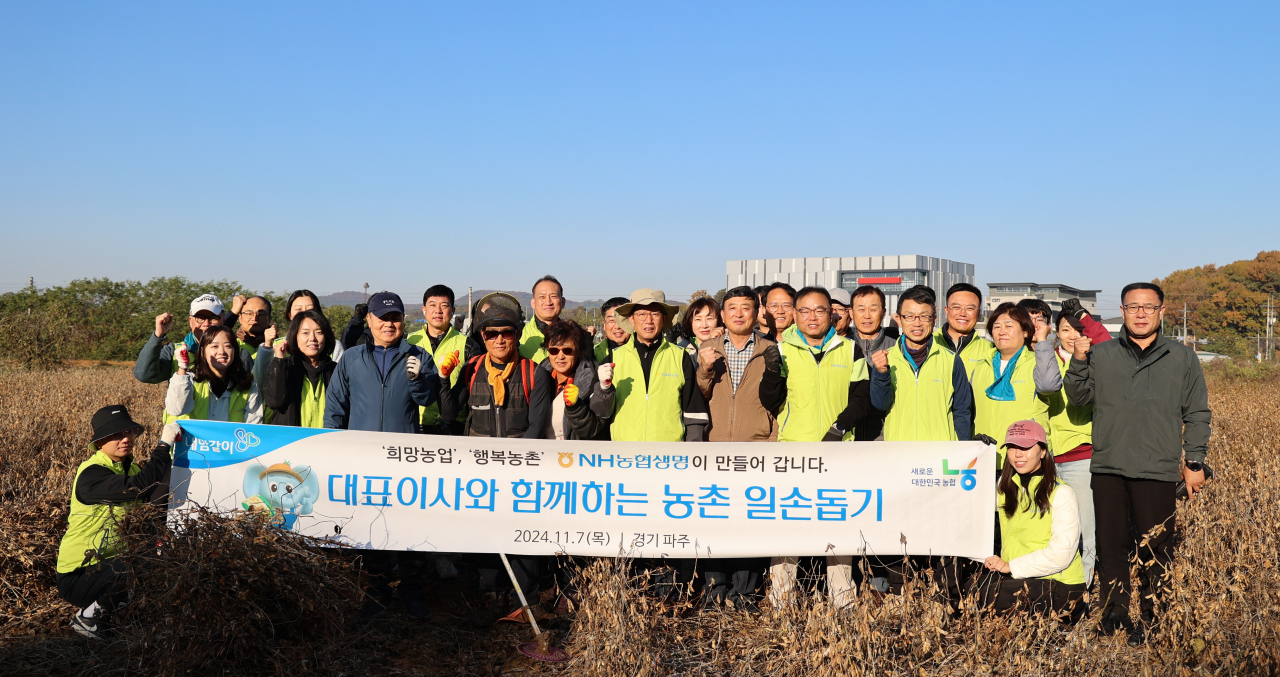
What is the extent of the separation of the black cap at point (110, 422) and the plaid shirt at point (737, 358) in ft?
12.0

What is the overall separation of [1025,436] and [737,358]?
5.98 ft

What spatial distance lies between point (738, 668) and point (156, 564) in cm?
310

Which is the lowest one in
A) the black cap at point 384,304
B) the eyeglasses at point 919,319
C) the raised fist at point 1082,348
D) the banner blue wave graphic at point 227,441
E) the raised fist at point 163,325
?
the banner blue wave graphic at point 227,441

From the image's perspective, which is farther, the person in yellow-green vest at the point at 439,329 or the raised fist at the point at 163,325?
the person in yellow-green vest at the point at 439,329

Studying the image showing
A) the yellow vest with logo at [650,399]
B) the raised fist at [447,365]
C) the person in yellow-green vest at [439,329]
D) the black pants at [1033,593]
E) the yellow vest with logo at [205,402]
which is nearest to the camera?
the black pants at [1033,593]

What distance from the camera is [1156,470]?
4750 mm

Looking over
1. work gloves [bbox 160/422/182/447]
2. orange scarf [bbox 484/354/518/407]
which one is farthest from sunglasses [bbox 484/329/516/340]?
work gloves [bbox 160/422/182/447]

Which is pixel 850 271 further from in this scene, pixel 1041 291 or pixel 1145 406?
pixel 1145 406

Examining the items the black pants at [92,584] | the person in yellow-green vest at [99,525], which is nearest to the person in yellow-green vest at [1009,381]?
the person in yellow-green vest at [99,525]

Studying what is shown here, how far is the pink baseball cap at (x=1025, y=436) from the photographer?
438 cm

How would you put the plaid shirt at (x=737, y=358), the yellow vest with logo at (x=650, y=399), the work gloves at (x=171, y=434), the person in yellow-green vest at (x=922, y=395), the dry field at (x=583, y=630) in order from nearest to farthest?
the dry field at (x=583, y=630), the work gloves at (x=171, y=434), the person in yellow-green vest at (x=922, y=395), the yellow vest with logo at (x=650, y=399), the plaid shirt at (x=737, y=358)

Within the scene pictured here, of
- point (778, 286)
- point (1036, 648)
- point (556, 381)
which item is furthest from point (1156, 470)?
point (556, 381)

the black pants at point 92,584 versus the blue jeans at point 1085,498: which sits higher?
the blue jeans at point 1085,498

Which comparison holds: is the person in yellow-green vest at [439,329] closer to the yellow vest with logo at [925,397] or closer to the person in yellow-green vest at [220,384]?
the person in yellow-green vest at [220,384]
